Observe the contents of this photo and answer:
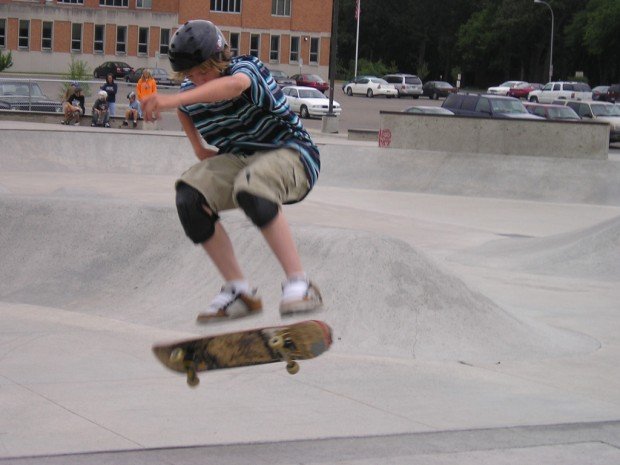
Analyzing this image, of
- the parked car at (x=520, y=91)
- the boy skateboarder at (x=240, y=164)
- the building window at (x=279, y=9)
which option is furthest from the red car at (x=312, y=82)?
the boy skateboarder at (x=240, y=164)

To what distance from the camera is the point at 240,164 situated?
4676mm

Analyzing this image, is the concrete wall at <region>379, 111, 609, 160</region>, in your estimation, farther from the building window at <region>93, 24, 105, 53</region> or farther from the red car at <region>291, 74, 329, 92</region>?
the building window at <region>93, 24, 105, 53</region>

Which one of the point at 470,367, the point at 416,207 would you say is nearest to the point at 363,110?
the point at 416,207

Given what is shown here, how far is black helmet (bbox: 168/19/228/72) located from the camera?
13.9ft

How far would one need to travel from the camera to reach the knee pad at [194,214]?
14.9 feet

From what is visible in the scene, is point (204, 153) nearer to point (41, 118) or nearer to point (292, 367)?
point (292, 367)

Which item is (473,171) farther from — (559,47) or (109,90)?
(559,47)

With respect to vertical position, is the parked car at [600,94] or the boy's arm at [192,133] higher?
the boy's arm at [192,133]

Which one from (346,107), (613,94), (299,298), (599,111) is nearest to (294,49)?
(613,94)

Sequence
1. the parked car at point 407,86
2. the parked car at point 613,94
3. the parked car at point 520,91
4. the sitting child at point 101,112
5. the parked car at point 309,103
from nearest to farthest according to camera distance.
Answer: the sitting child at point 101,112, the parked car at point 309,103, the parked car at point 613,94, the parked car at point 407,86, the parked car at point 520,91

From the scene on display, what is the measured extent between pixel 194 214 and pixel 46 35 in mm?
80206

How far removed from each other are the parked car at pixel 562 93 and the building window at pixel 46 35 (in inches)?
1546

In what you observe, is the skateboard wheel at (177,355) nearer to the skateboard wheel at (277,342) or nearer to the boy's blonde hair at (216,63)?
the skateboard wheel at (277,342)

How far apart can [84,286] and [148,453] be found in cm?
504
